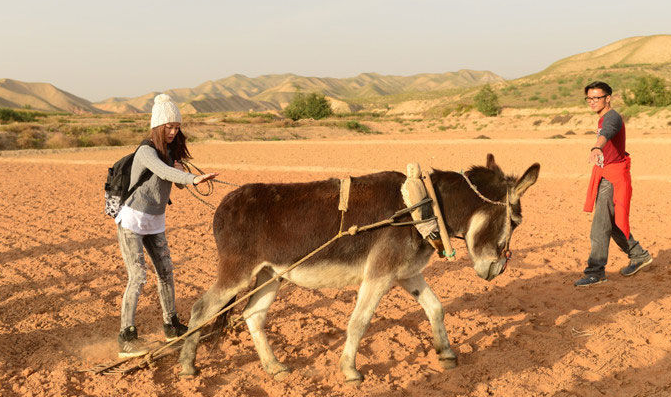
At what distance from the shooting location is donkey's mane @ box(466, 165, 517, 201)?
4.27 m

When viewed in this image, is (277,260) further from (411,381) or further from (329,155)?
(329,155)

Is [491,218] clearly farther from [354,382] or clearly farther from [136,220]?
[136,220]

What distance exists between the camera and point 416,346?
5.02 m

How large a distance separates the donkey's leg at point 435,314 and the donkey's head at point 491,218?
53 centimetres

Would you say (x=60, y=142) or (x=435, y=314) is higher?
(x=60, y=142)

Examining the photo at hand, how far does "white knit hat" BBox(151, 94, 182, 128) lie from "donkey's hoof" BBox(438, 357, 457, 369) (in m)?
3.16

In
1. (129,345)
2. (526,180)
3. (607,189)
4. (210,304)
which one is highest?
(526,180)

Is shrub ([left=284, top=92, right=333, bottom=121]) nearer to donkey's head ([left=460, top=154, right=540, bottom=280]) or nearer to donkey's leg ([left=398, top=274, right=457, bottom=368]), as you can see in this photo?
donkey's leg ([left=398, top=274, right=457, bottom=368])

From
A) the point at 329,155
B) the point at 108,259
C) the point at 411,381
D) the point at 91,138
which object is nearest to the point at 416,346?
the point at 411,381

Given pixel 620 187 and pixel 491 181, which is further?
pixel 620 187

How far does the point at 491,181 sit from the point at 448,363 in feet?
5.42

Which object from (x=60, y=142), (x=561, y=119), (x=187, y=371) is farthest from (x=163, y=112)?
(x=561, y=119)

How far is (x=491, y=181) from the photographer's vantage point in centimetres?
432

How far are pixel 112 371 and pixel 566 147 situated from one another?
22.1 meters
